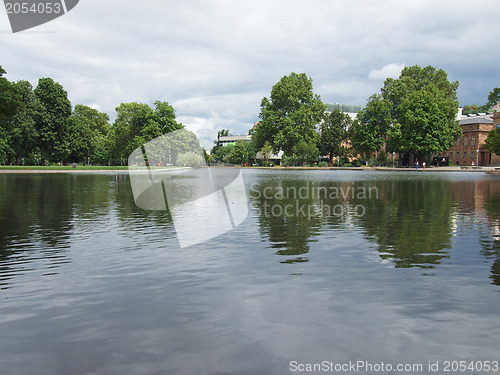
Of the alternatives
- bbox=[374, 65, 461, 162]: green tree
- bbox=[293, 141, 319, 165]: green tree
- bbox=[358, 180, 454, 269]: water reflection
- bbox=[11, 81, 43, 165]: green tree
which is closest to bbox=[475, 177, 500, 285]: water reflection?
bbox=[358, 180, 454, 269]: water reflection

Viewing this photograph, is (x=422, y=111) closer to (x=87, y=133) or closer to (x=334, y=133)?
(x=334, y=133)

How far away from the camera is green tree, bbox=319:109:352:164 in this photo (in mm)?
123438

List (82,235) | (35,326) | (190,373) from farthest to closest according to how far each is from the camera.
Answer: (82,235)
(35,326)
(190,373)

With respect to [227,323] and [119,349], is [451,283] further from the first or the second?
[119,349]

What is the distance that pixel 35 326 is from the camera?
20.2 ft

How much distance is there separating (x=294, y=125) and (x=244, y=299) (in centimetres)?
10595

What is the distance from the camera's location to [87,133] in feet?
337

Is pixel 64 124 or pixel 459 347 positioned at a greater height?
pixel 64 124

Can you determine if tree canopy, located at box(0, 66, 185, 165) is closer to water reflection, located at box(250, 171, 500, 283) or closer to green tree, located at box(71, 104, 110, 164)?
green tree, located at box(71, 104, 110, 164)

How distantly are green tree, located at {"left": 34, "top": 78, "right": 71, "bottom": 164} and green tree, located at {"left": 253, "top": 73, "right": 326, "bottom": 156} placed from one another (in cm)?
5104

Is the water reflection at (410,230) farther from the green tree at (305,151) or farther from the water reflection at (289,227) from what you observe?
the green tree at (305,151)

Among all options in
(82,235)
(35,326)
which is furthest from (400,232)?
(35,326)

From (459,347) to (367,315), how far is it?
139 cm

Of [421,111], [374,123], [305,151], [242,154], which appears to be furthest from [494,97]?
[242,154]
